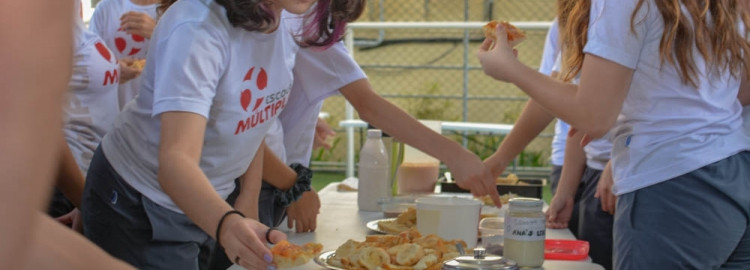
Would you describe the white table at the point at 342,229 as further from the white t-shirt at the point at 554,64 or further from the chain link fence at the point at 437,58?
the chain link fence at the point at 437,58

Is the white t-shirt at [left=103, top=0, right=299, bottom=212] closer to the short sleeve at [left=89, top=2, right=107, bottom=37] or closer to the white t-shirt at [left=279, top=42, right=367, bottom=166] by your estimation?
the white t-shirt at [left=279, top=42, right=367, bottom=166]

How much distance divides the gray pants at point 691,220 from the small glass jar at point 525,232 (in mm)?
206

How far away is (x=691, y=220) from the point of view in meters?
1.62

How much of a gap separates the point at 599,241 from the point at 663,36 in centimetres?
85

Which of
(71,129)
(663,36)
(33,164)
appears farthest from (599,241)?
(33,164)

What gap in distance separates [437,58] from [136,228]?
8.28m

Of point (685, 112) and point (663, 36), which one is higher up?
point (663, 36)

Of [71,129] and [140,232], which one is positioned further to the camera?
[71,129]

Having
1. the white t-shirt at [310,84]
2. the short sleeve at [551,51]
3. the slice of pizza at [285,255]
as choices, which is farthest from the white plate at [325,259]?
the short sleeve at [551,51]

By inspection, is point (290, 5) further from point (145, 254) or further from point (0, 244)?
point (0, 244)

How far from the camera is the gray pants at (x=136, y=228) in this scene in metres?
1.67

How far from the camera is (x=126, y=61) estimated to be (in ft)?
9.52

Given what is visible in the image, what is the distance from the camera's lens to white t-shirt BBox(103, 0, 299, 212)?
1494 millimetres

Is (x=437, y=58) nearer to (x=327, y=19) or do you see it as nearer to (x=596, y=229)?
(x=596, y=229)
